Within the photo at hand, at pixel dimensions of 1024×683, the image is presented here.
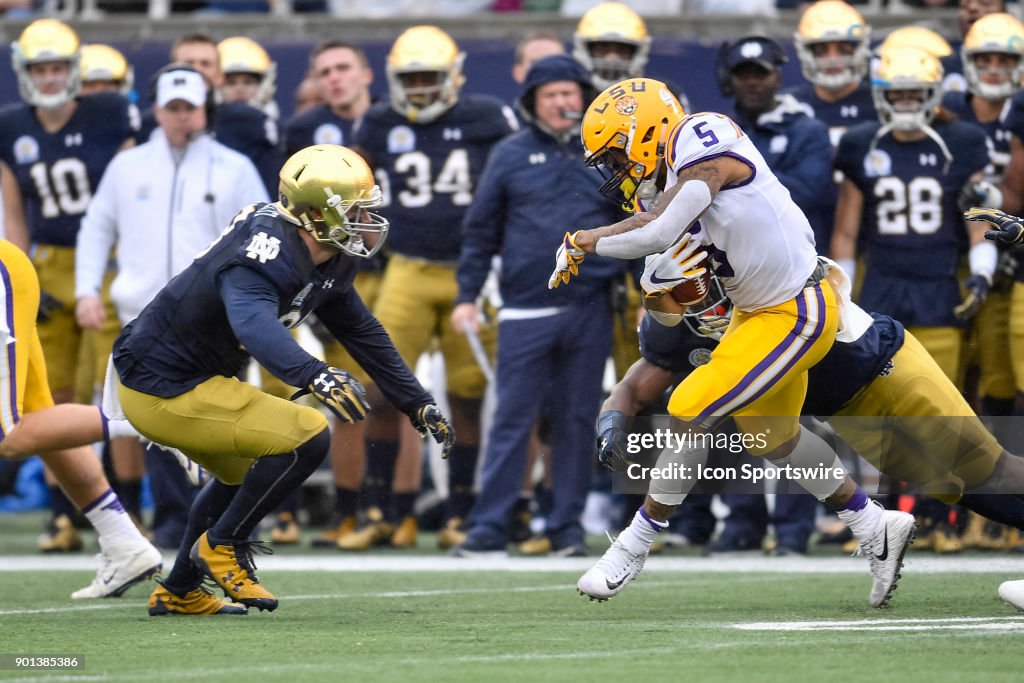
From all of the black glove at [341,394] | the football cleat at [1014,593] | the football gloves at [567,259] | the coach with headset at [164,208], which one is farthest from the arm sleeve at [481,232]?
the football cleat at [1014,593]

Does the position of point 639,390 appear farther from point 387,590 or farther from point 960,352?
point 960,352

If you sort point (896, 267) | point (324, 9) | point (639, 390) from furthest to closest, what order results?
point (324, 9) < point (896, 267) < point (639, 390)

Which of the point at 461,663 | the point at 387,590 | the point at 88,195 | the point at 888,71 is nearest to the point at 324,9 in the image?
the point at 88,195

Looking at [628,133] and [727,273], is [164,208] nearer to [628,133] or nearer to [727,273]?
[628,133]

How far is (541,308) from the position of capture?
8.34m

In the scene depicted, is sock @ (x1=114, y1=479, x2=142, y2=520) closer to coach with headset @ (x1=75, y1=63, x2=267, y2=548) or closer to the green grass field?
coach with headset @ (x1=75, y1=63, x2=267, y2=548)

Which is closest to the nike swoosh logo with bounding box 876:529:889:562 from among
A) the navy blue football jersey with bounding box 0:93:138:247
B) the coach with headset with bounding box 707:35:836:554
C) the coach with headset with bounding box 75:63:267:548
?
the coach with headset with bounding box 707:35:836:554

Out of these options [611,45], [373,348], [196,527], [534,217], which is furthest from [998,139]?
[196,527]

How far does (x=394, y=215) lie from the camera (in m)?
9.03

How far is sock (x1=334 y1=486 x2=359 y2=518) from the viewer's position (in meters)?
9.09

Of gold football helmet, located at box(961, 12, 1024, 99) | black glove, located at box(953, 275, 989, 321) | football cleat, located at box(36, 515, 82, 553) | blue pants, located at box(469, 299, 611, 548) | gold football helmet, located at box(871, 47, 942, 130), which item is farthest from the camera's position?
football cleat, located at box(36, 515, 82, 553)

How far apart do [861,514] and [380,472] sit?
11.6 feet

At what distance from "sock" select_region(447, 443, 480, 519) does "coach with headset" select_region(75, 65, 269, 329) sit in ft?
5.39

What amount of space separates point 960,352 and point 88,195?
175 inches
